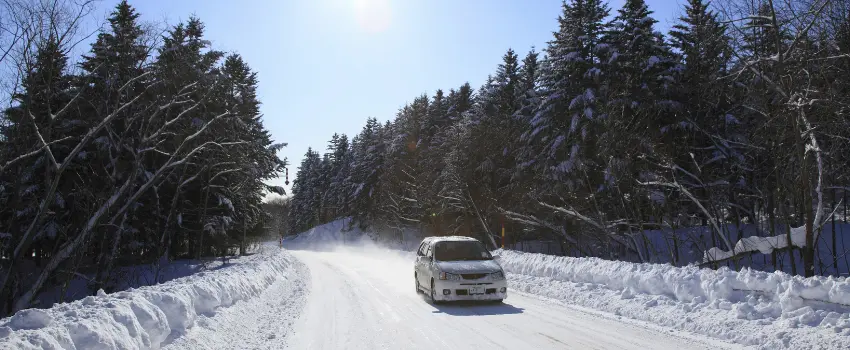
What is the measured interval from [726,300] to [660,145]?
37.3 feet

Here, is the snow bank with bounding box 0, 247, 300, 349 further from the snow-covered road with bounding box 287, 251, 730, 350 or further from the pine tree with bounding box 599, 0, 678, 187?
the pine tree with bounding box 599, 0, 678, 187

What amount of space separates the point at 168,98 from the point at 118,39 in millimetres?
2821

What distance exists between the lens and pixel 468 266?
11.5 metres

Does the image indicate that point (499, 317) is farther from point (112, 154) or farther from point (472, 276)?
point (112, 154)

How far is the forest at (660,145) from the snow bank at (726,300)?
3.96 meters

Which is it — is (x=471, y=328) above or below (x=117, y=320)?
below

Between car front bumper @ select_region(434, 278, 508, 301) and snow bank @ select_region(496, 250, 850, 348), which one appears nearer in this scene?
snow bank @ select_region(496, 250, 850, 348)

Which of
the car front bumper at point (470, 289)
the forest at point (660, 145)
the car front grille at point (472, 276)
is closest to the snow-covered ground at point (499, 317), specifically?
the car front bumper at point (470, 289)

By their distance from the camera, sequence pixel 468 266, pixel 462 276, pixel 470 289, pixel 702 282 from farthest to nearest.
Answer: pixel 468 266
pixel 462 276
pixel 470 289
pixel 702 282

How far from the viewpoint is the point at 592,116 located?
24.2 meters

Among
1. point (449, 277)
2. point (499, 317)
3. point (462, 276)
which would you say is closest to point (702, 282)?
point (499, 317)

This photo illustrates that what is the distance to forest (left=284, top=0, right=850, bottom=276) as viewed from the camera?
11.1 m

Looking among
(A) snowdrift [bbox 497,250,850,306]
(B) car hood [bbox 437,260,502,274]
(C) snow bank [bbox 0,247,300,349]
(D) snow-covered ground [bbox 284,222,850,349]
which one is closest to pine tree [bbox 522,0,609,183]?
(A) snowdrift [bbox 497,250,850,306]

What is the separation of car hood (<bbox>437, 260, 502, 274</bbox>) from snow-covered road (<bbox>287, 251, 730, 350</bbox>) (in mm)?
791
